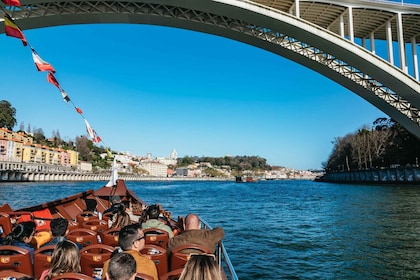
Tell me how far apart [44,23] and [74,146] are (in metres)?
137

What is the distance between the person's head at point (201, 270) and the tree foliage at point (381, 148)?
52240 mm

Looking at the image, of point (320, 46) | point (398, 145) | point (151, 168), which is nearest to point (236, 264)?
point (320, 46)

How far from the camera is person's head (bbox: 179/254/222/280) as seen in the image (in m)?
2.10

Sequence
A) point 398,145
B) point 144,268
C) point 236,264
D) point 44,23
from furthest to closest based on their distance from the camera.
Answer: point 398,145 < point 44,23 < point 236,264 < point 144,268

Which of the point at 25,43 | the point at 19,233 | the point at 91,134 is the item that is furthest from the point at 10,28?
the point at 19,233

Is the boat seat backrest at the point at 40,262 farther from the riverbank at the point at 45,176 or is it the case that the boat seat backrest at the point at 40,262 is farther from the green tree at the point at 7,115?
the green tree at the point at 7,115

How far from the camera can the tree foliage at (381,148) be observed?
59719 millimetres

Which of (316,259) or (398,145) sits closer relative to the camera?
(316,259)

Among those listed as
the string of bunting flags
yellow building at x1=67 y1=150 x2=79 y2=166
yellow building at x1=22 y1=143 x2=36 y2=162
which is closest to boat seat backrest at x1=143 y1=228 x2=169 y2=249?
the string of bunting flags

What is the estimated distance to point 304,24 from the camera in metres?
18.9

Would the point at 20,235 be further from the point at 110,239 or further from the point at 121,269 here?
the point at 121,269

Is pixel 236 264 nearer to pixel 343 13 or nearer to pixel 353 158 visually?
pixel 343 13

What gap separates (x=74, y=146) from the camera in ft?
487

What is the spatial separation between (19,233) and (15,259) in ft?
2.29
